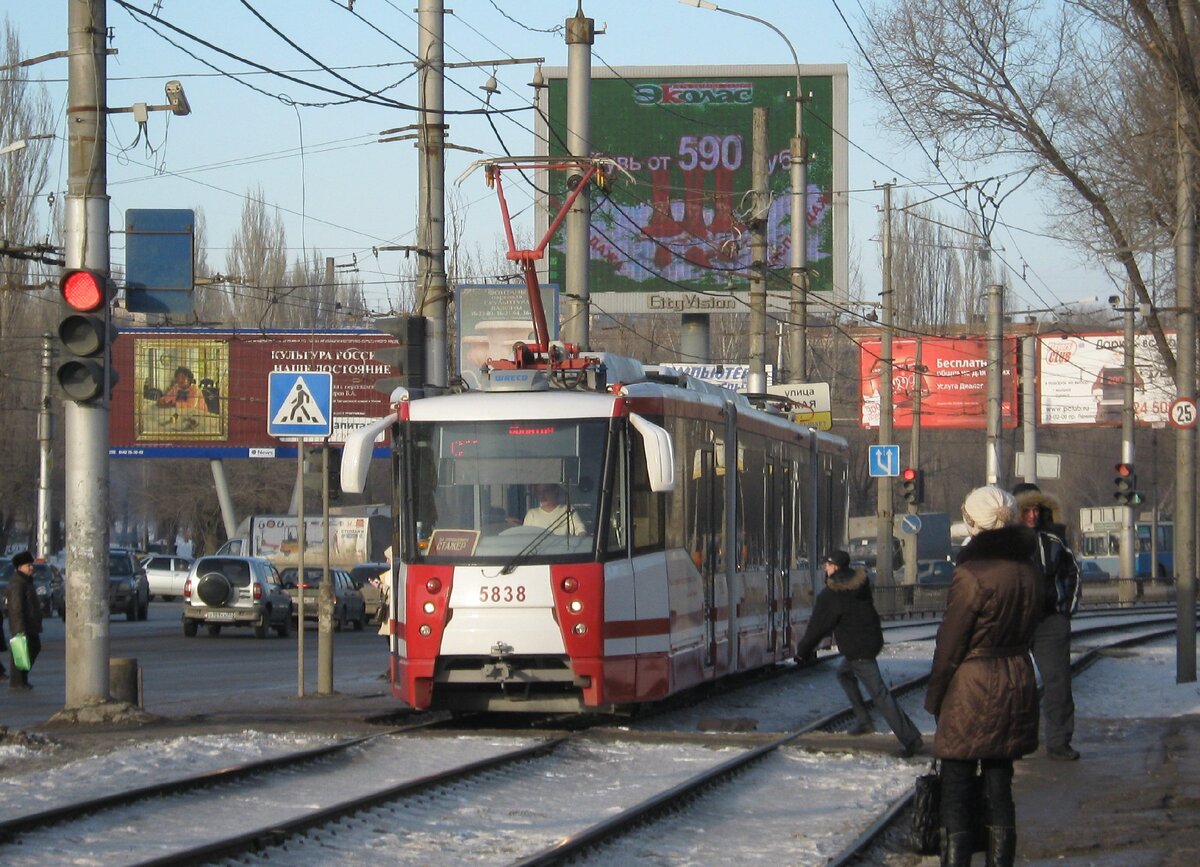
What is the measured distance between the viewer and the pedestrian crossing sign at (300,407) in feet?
54.4

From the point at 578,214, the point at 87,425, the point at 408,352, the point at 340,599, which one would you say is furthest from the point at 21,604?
the point at 340,599

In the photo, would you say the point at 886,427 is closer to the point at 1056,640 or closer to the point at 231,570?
the point at 231,570

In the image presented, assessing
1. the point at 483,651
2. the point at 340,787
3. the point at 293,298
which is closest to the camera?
the point at 340,787

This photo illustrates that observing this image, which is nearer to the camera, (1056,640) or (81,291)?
(1056,640)

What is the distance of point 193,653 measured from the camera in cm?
2772

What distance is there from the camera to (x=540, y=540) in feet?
45.3

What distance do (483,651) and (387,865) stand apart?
538cm

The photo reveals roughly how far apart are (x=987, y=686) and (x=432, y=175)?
12158 millimetres

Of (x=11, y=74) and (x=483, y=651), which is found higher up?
(x=11, y=74)

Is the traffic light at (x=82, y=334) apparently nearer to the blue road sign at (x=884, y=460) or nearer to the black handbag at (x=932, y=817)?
the black handbag at (x=932, y=817)

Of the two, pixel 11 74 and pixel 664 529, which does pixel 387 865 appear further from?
pixel 11 74

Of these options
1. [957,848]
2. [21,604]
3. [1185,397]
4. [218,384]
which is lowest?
[957,848]

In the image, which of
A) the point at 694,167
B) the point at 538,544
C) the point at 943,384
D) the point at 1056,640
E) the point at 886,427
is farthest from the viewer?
the point at 943,384

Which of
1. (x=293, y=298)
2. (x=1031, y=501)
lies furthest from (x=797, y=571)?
(x=293, y=298)
